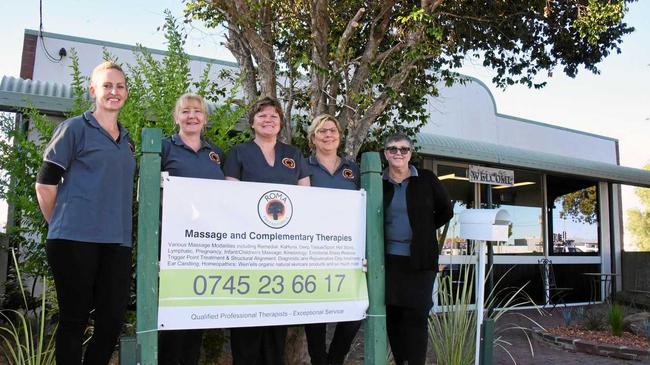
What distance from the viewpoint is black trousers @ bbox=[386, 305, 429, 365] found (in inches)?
139

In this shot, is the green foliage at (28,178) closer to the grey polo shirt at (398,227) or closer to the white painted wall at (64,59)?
the grey polo shirt at (398,227)

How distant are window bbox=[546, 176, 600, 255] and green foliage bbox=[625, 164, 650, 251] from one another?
20.8 metres

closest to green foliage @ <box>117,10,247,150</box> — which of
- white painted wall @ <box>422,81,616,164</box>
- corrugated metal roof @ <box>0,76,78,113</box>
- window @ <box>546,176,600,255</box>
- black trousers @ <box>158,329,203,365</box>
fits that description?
black trousers @ <box>158,329,203,365</box>

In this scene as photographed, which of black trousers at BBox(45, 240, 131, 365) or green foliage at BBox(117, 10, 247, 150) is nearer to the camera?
black trousers at BBox(45, 240, 131, 365)

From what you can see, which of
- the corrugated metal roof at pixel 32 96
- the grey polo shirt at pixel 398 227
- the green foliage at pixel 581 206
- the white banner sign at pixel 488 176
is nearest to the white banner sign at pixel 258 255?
the grey polo shirt at pixel 398 227

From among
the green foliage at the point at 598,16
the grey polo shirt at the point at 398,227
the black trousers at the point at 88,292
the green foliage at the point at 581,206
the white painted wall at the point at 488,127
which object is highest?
the white painted wall at the point at 488,127

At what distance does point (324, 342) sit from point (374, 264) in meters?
0.67

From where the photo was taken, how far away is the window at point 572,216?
12016 millimetres

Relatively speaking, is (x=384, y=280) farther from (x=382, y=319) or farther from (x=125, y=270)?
(x=125, y=270)

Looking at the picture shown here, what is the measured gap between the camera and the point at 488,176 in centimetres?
836

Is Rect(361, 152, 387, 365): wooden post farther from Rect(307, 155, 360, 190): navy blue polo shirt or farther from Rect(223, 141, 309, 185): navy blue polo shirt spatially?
Rect(223, 141, 309, 185): navy blue polo shirt

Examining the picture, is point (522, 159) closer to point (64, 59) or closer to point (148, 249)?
point (64, 59)

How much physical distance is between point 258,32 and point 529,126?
1005cm

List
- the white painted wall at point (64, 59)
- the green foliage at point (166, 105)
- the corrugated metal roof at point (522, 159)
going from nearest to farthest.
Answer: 1. the green foliage at point (166, 105)
2. the white painted wall at point (64, 59)
3. the corrugated metal roof at point (522, 159)
